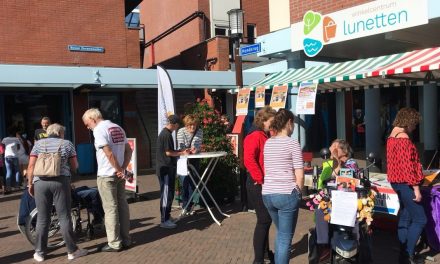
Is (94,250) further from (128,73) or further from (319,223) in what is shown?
(128,73)

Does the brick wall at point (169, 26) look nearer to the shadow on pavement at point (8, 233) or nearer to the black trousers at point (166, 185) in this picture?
the black trousers at point (166, 185)

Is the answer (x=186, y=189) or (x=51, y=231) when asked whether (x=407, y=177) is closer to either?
(x=186, y=189)

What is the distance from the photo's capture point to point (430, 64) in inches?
233

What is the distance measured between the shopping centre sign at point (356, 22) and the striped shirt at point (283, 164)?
4.79m

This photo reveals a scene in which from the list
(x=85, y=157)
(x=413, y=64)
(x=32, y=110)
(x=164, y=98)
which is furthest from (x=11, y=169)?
(x=413, y=64)

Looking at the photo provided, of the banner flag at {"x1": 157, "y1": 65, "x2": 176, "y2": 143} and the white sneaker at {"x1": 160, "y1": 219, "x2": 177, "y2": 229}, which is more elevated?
the banner flag at {"x1": 157, "y1": 65, "x2": 176, "y2": 143}

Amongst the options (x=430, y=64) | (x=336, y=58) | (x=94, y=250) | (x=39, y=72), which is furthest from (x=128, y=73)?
(x=430, y=64)

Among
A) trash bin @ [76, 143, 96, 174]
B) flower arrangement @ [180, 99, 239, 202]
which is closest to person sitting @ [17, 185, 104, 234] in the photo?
flower arrangement @ [180, 99, 239, 202]

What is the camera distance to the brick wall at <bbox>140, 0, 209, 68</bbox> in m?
19.2

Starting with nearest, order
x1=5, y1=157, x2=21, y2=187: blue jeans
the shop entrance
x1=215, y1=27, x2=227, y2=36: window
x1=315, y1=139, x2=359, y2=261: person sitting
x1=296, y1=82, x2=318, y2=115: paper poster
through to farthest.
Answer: x1=315, y1=139, x2=359, y2=261: person sitting → x1=296, y1=82, x2=318, y2=115: paper poster → x1=5, y1=157, x2=21, y2=187: blue jeans → the shop entrance → x1=215, y1=27, x2=227, y2=36: window

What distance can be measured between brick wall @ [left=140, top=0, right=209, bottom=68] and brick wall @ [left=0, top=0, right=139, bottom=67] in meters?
3.84

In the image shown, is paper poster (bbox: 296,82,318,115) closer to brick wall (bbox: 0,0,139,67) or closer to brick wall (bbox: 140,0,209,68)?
brick wall (bbox: 0,0,139,67)

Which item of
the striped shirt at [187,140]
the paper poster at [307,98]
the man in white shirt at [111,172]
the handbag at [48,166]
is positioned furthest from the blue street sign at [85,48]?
the handbag at [48,166]

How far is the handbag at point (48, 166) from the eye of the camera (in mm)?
5418
